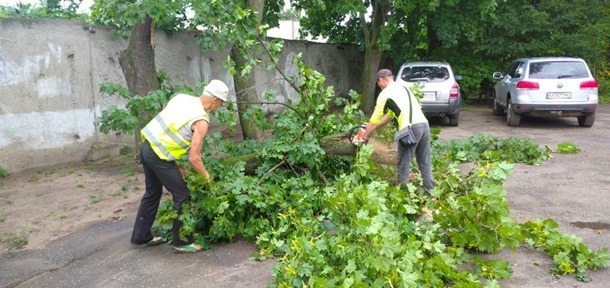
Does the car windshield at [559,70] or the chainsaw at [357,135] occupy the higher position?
the car windshield at [559,70]

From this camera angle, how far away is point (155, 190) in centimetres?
523

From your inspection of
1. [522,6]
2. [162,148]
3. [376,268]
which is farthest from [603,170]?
[522,6]

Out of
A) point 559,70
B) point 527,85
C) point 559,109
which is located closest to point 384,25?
point 527,85

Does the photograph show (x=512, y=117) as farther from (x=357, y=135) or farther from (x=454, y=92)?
(x=357, y=135)

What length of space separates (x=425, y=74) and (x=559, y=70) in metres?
3.10

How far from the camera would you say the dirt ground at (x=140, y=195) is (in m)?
4.68

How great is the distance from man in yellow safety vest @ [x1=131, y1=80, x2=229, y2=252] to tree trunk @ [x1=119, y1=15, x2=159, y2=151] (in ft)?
12.5

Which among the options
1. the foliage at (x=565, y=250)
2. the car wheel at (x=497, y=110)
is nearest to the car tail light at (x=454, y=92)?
the car wheel at (x=497, y=110)

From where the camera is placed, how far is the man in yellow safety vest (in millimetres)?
4770

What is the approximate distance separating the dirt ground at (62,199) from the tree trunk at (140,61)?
3.51 feet

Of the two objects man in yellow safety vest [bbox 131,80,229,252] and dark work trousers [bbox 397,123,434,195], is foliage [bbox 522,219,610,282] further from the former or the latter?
man in yellow safety vest [bbox 131,80,229,252]

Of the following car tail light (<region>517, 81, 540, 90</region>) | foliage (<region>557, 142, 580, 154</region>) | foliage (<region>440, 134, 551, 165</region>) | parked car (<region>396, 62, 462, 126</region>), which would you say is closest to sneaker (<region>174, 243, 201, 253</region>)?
foliage (<region>440, 134, 551, 165</region>)

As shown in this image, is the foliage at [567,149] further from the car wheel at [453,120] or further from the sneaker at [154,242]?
the sneaker at [154,242]

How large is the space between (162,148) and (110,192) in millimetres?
3313
